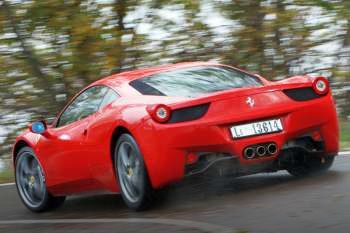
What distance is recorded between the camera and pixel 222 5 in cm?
1426

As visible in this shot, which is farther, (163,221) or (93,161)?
(93,161)

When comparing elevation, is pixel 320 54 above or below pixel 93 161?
below

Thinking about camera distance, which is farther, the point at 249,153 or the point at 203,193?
the point at 203,193

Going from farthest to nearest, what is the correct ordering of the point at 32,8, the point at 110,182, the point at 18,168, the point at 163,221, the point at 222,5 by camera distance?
the point at 222,5, the point at 32,8, the point at 18,168, the point at 110,182, the point at 163,221

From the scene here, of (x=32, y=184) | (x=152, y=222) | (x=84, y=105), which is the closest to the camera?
(x=152, y=222)

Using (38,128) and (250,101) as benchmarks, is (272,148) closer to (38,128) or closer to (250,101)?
(250,101)

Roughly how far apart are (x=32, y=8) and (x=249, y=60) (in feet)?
13.2

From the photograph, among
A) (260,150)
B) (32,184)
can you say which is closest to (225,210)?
(260,150)

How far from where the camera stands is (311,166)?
781cm

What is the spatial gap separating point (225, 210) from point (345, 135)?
709 cm

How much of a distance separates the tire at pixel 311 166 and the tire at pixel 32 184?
7.85ft

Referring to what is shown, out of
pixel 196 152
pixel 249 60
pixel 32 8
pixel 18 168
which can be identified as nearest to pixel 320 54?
pixel 249 60

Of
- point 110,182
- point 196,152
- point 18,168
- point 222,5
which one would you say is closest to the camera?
point 196,152

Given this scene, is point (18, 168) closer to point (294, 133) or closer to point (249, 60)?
point (294, 133)
